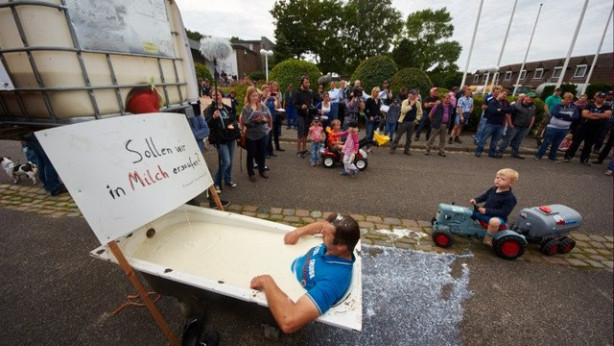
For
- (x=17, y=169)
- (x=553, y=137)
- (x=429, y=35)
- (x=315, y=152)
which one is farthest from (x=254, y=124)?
Result: (x=429, y=35)

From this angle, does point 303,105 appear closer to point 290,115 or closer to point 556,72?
point 290,115

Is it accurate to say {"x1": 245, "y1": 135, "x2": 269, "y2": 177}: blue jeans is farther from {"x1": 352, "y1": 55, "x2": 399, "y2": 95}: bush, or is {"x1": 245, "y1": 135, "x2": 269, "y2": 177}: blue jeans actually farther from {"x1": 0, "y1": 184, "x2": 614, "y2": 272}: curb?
{"x1": 352, "y1": 55, "x2": 399, "y2": 95}: bush

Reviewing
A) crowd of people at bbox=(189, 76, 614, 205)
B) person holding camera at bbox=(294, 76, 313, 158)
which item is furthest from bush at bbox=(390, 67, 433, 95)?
person holding camera at bbox=(294, 76, 313, 158)

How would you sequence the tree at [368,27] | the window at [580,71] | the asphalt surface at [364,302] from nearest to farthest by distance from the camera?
1. the asphalt surface at [364,302]
2. the window at [580,71]
3. the tree at [368,27]

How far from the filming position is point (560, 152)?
29.8 ft

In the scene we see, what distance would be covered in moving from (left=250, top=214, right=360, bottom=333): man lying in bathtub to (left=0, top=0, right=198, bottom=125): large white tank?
195 cm

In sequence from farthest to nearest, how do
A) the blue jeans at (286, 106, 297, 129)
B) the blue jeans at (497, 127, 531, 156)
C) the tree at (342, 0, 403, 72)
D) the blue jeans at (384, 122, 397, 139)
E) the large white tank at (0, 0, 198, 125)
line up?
1. the tree at (342, 0, 403, 72)
2. the blue jeans at (286, 106, 297, 129)
3. the blue jeans at (384, 122, 397, 139)
4. the blue jeans at (497, 127, 531, 156)
5. the large white tank at (0, 0, 198, 125)

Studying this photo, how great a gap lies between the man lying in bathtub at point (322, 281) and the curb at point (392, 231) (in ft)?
6.05

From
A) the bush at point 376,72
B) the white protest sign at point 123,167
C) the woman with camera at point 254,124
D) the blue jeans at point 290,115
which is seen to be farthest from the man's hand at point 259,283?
the bush at point 376,72

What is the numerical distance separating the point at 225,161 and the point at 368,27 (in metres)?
38.1

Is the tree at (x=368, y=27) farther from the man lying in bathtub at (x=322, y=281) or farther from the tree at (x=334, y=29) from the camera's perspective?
the man lying in bathtub at (x=322, y=281)

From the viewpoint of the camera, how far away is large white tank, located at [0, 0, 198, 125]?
1693mm

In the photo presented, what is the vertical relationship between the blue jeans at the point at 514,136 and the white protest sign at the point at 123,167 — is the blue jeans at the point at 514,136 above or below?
below

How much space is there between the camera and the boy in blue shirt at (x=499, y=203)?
316 centimetres
